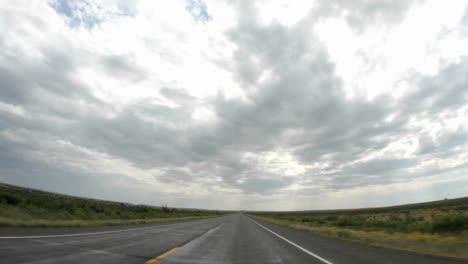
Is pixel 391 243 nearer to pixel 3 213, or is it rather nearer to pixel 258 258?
pixel 258 258

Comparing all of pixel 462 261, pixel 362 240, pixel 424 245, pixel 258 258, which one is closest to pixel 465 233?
pixel 424 245

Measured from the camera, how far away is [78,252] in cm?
659

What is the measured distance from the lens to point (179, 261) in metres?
6.37

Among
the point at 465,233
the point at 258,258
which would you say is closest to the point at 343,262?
the point at 258,258

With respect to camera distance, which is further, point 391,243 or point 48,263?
point 391,243

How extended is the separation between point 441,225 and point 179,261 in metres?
15.8

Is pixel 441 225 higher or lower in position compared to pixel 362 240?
higher

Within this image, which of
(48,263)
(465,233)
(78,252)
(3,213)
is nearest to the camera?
(48,263)

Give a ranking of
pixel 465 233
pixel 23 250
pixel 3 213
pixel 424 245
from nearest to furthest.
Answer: pixel 23 250
pixel 424 245
pixel 465 233
pixel 3 213

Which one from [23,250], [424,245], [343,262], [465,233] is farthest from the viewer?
[465,233]

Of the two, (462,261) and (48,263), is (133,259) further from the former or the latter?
(462,261)

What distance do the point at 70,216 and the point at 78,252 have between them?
67.7 feet

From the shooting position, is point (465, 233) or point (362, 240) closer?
point (465, 233)

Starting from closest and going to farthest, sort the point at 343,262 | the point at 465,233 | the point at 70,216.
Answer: the point at 343,262
the point at 465,233
the point at 70,216
